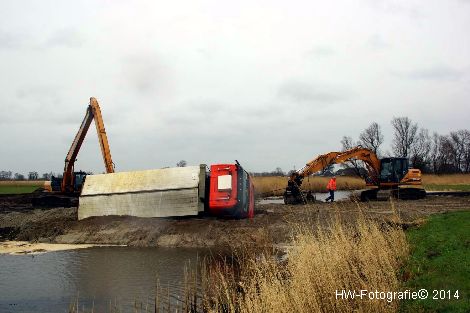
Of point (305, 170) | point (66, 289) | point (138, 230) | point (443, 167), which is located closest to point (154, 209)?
point (138, 230)

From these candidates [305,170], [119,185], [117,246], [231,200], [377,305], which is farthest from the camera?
[305,170]

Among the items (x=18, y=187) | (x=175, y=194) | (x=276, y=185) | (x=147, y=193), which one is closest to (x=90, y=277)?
(x=175, y=194)

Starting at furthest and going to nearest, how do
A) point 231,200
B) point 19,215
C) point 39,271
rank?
point 19,215 < point 231,200 < point 39,271

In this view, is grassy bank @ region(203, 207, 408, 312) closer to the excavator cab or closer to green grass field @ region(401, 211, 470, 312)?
green grass field @ region(401, 211, 470, 312)

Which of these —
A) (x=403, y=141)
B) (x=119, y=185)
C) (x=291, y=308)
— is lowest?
(x=291, y=308)

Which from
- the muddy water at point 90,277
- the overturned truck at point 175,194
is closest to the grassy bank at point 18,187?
the overturned truck at point 175,194

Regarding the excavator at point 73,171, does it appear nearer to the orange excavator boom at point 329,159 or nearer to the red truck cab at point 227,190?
the red truck cab at point 227,190

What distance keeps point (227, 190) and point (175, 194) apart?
7.35ft

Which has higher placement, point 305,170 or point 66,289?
point 305,170

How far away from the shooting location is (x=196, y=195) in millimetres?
18469

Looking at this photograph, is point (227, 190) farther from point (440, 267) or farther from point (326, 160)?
point (440, 267)

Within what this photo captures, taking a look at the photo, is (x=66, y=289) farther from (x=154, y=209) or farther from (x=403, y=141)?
(x=403, y=141)

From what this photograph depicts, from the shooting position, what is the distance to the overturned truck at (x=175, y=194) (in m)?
18.5

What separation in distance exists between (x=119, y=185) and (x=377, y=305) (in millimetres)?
15767
